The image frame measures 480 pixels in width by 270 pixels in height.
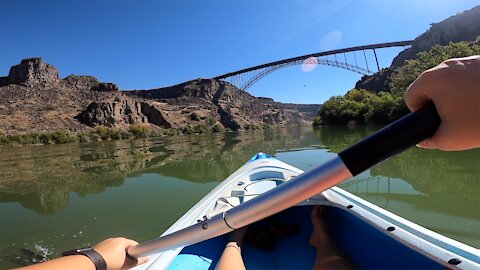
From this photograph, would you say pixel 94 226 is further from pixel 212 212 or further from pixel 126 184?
pixel 126 184

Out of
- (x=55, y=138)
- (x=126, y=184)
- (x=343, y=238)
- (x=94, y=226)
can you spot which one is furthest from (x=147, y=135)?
(x=343, y=238)

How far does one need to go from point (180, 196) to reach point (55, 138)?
3358cm

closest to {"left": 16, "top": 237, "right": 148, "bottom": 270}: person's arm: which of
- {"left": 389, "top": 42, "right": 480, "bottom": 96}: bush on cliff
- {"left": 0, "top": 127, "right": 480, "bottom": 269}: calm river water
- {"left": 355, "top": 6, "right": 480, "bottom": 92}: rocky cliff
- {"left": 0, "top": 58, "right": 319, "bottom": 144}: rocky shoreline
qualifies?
{"left": 0, "top": 127, "right": 480, "bottom": 269}: calm river water

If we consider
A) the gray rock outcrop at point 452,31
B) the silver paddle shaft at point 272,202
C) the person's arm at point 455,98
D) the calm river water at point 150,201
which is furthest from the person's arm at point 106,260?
the gray rock outcrop at point 452,31

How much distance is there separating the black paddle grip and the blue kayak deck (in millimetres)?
1221

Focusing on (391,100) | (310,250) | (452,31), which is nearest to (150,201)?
(310,250)

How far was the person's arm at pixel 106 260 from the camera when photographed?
90cm

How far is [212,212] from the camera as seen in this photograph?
2387 mm

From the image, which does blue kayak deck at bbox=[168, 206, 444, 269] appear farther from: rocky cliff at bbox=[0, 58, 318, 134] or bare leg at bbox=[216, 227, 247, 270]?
rocky cliff at bbox=[0, 58, 318, 134]

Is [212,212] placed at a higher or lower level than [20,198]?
higher

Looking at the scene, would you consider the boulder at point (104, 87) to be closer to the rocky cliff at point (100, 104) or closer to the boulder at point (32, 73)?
the rocky cliff at point (100, 104)

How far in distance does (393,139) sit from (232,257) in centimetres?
147

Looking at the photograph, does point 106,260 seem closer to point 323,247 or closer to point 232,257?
point 232,257

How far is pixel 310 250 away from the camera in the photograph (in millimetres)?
2242
